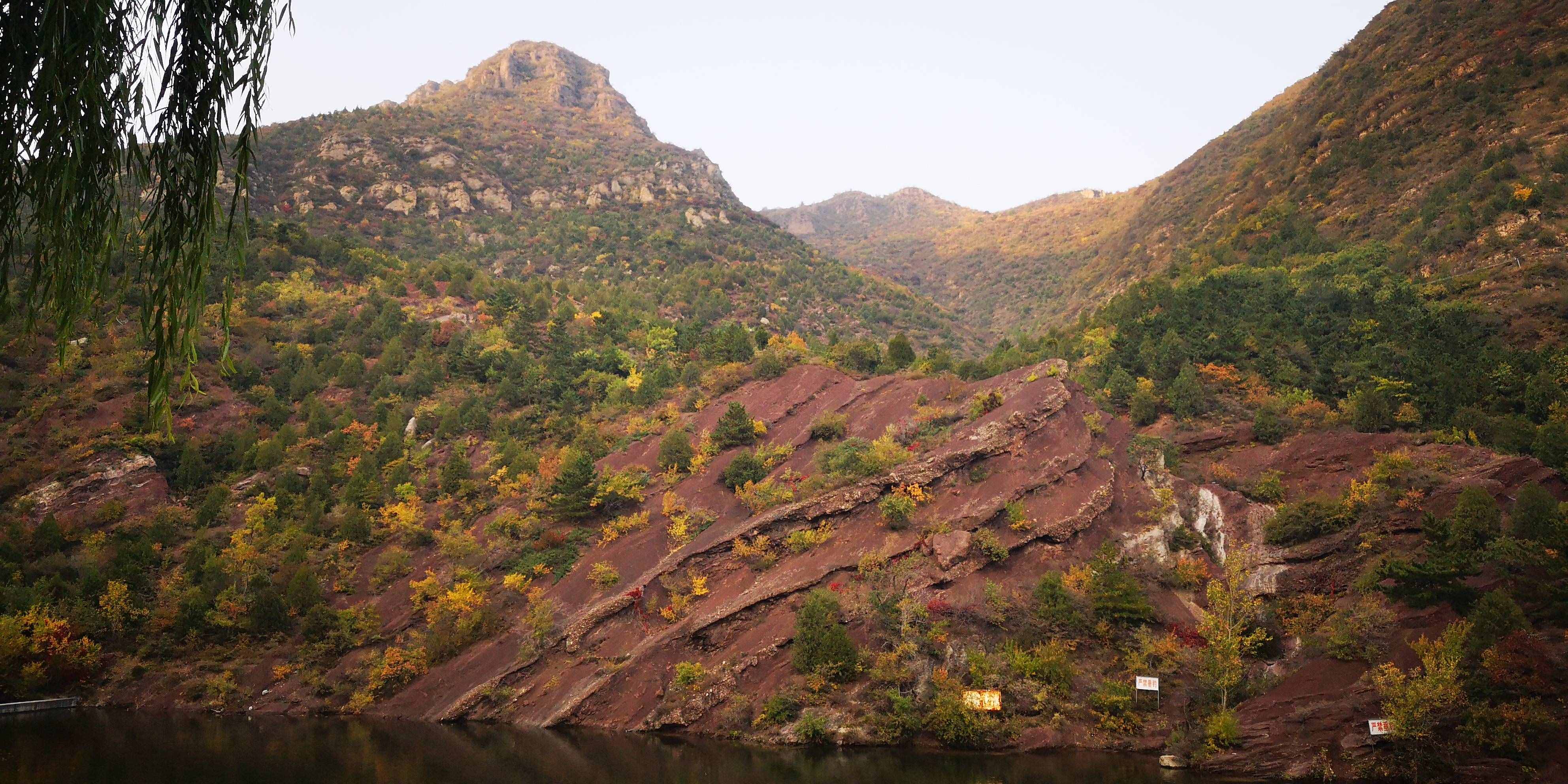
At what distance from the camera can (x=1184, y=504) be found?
5697 centimetres

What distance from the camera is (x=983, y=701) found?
42.4 metres

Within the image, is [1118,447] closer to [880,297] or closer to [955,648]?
[955,648]

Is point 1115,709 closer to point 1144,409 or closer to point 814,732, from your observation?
point 814,732

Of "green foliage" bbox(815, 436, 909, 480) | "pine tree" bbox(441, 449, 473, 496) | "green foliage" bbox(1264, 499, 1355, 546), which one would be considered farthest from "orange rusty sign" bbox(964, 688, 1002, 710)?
"pine tree" bbox(441, 449, 473, 496)

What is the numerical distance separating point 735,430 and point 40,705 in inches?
1832

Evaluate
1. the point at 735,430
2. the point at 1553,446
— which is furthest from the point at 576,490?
the point at 1553,446

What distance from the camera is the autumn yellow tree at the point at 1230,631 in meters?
41.8

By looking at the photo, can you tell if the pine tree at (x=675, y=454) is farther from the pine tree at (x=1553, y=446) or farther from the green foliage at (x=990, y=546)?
the pine tree at (x=1553, y=446)

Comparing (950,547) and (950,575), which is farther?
(950,547)

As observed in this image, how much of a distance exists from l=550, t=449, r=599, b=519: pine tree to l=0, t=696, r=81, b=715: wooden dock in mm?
30259

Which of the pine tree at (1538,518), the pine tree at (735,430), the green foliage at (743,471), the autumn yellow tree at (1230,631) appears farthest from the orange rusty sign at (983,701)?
the pine tree at (735,430)

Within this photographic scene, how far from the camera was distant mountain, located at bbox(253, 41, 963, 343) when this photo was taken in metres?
127

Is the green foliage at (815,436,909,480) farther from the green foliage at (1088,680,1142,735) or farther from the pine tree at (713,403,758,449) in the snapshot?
the green foliage at (1088,680,1142,735)

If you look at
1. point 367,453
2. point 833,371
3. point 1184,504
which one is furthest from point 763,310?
point 1184,504
